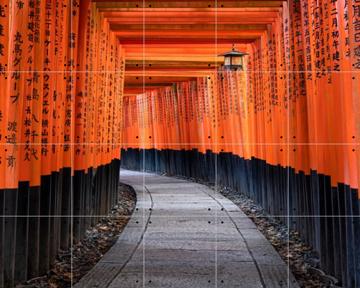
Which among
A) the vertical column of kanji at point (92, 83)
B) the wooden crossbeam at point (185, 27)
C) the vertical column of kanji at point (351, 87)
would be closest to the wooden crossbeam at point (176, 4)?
the vertical column of kanji at point (92, 83)

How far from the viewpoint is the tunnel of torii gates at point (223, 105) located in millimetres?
3912

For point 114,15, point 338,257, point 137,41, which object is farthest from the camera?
point 137,41

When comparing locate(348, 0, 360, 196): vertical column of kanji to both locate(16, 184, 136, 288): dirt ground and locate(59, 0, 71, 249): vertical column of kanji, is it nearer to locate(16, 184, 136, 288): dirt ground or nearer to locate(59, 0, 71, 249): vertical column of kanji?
locate(16, 184, 136, 288): dirt ground

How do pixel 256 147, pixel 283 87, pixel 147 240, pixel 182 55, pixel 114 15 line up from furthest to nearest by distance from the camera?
pixel 182 55 → pixel 256 147 → pixel 114 15 → pixel 283 87 → pixel 147 240

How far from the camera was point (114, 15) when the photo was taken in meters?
8.34

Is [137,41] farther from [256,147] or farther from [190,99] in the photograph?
[190,99]

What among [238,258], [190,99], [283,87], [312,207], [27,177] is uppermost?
[190,99]

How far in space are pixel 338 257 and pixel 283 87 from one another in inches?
132

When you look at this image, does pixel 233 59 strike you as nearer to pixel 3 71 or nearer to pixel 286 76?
pixel 286 76

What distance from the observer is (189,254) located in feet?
18.3

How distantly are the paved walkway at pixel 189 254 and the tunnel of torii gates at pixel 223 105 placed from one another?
1.78 ft

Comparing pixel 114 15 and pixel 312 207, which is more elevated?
pixel 114 15

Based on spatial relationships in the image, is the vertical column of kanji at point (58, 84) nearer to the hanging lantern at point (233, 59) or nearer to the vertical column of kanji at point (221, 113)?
the hanging lantern at point (233, 59)

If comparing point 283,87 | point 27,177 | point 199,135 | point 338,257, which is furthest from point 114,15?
point 199,135
